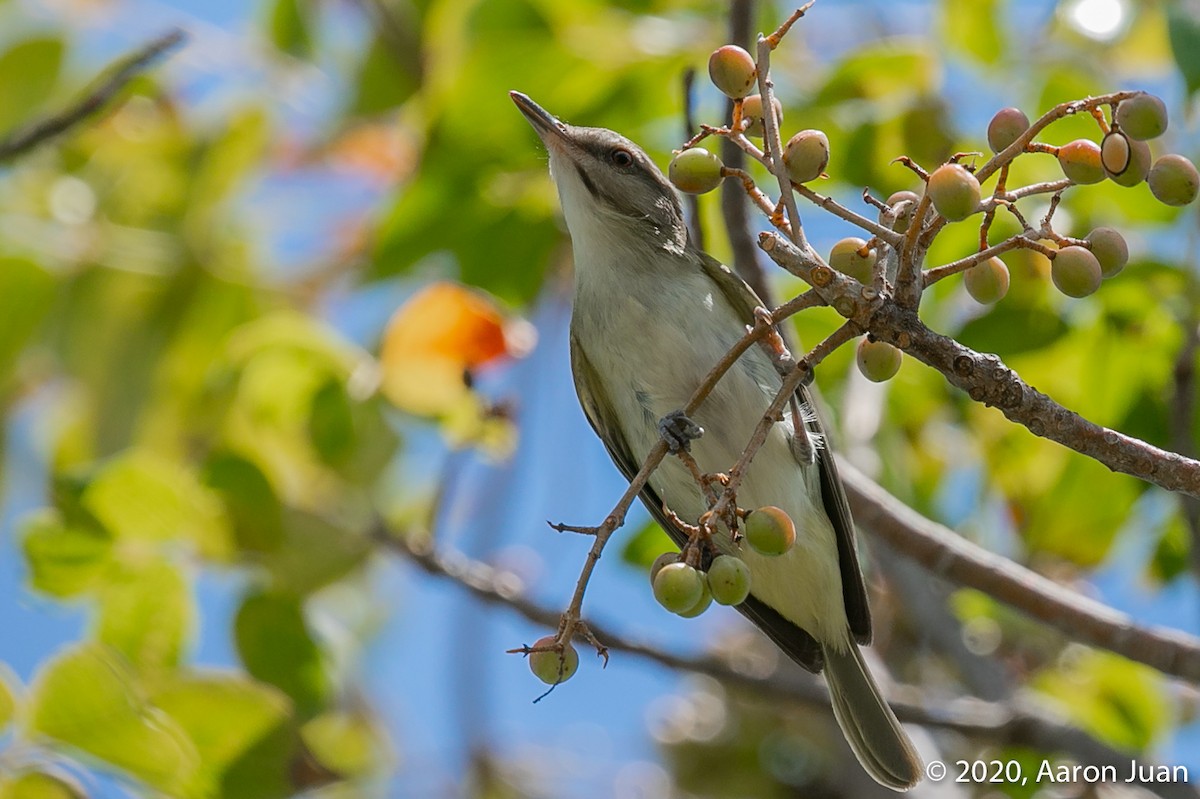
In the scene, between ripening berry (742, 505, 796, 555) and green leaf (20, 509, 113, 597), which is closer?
ripening berry (742, 505, 796, 555)

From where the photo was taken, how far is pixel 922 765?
3.75m

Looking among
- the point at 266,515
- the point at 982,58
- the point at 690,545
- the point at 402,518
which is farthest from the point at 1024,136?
the point at 402,518

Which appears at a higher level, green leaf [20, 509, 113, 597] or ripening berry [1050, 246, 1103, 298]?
ripening berry [1050, 246, 1103, 298]

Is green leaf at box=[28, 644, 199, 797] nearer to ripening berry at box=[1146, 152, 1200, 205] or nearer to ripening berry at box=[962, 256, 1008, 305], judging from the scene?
ripening berry at box=[962, 256, 1008, 305]

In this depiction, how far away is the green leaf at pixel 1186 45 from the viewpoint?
2.84 metres

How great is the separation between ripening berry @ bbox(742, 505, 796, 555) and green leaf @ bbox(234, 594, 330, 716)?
74.0 inches

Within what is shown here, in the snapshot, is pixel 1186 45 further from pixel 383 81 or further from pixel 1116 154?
pixel 383 81

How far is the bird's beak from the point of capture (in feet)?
10.9

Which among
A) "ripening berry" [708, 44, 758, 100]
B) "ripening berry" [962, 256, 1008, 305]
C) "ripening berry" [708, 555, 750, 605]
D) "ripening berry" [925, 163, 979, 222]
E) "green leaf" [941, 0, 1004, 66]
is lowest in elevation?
"ripening berry" [708, 555, 750, 605]

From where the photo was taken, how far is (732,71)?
223 centimetres

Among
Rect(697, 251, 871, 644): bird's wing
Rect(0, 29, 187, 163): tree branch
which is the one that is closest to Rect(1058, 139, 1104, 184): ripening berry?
Rect(697, 251, 871, 644): bird's wing

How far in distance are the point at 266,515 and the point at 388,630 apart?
2.48 m

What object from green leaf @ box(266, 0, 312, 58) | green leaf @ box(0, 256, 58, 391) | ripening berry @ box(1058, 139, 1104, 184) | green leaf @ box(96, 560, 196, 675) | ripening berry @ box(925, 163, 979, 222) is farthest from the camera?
green leaf @ box(266, 0, 312, 58)

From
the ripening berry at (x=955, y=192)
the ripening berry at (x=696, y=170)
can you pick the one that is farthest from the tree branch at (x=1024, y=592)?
the ripening berry at (x=955, y=192)
